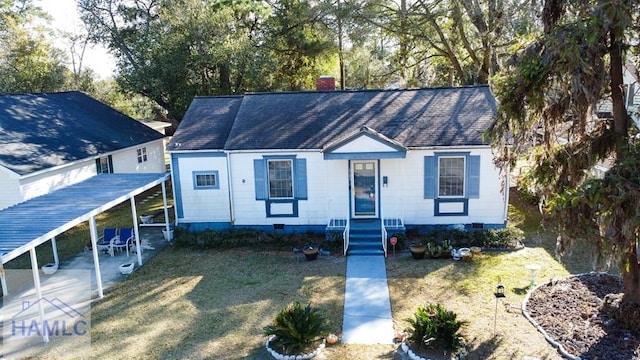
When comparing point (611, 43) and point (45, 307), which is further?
point (45, 307)

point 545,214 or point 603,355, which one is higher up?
point 545,214

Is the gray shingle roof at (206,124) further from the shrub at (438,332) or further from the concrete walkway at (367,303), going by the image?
the shrub at (438,332)

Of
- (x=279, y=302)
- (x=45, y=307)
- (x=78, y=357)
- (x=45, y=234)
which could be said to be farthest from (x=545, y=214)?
(x=45, y=307)

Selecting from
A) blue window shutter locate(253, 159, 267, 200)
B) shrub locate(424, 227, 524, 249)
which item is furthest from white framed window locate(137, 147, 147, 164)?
shrub locate(424, 227, 524, 249)

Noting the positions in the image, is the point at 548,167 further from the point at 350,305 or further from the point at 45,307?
the point at 45,307

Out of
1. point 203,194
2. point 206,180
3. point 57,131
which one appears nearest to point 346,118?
point 206,180

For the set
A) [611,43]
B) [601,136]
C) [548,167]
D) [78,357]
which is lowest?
[78,357]

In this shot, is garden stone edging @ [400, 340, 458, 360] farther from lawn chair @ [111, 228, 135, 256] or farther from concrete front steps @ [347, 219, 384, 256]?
lawn chair @ [111, 228, 135, 256]
